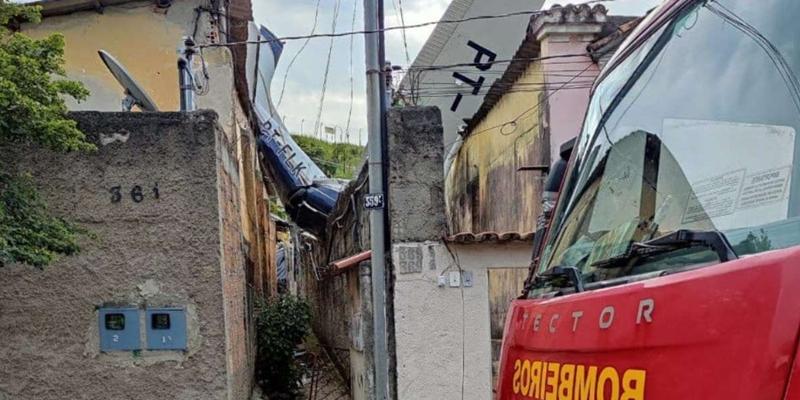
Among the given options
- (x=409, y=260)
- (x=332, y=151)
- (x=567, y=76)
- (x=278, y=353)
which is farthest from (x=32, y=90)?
(x=332, y=151)

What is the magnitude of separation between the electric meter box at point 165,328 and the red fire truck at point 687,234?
367 cm

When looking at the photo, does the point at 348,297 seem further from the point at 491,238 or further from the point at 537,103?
the point at 537,103

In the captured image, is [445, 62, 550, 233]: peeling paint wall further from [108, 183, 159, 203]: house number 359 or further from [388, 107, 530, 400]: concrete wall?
[108, 183, 159, 203]: house number 359

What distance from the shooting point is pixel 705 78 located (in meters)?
1.66

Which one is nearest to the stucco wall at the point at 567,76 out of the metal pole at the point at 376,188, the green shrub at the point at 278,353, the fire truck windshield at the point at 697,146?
the metal pole at the point at 376,188

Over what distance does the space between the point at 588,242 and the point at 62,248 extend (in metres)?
3.66

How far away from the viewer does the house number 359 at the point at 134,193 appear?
540 centimetres

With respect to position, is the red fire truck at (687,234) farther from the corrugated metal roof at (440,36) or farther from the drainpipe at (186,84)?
the corrugated metal roof at (440,36)

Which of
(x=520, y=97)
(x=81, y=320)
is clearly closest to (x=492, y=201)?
(x=520, y=97)

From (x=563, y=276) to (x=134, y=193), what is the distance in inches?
166

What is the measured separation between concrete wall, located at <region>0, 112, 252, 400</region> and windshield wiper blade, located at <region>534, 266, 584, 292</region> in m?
3.67

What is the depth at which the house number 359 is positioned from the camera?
540 cm

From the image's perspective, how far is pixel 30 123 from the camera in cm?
421

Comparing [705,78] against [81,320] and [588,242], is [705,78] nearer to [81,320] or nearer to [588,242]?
[588,242]
